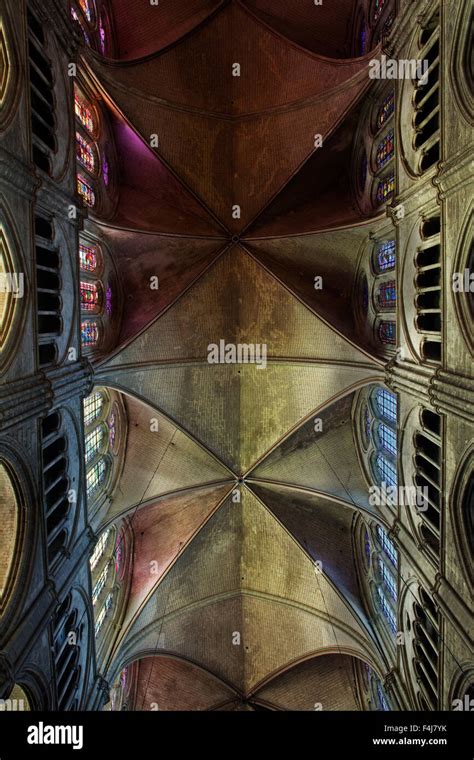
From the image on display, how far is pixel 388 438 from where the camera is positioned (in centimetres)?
1639

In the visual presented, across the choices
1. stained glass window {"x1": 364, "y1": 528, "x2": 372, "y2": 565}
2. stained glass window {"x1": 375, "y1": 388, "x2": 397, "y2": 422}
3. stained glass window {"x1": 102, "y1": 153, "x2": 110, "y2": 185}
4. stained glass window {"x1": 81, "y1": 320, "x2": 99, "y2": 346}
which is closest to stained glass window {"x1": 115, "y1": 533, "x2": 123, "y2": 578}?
stained glass window {"x1": 81, "y1": 320, "x2": 99, "y2": 346}

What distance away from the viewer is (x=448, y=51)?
1020 cm

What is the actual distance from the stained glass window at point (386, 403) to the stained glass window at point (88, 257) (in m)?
11.4

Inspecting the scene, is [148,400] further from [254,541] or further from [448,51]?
[448,51]

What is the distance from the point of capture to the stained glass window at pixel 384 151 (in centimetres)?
1483

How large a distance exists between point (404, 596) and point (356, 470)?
17.2 ft

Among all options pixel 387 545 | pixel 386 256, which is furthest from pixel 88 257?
pixel 387 545

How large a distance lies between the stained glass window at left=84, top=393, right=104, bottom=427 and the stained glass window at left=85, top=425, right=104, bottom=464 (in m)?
0.47

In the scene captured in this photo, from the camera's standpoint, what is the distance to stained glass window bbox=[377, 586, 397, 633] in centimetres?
1591

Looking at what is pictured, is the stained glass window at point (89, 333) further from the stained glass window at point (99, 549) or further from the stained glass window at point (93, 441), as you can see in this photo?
the stained glass window at point (99, 549)

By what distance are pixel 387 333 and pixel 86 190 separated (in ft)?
37.5

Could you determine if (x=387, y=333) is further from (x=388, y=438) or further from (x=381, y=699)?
(x=381, y=699)

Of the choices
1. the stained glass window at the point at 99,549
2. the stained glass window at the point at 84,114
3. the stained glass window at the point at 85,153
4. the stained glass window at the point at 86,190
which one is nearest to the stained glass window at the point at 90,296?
the stained glass window at the point at 86,190
